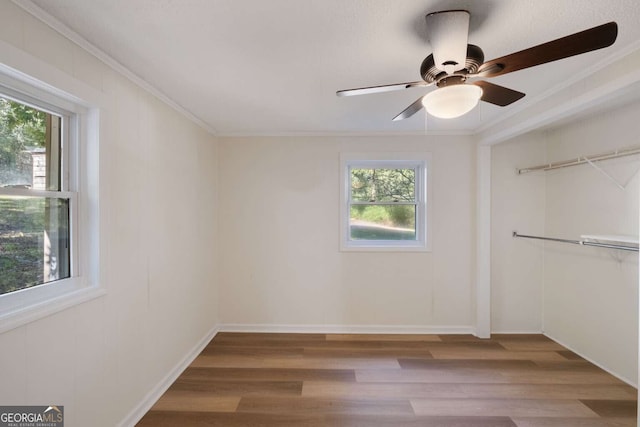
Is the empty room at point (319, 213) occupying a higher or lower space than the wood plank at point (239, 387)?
higher

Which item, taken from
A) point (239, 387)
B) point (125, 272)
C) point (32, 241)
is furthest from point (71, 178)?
point (239, 387)

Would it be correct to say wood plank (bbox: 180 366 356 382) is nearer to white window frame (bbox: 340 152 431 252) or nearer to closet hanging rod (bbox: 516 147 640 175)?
white window frame (bbox: 340 152 431 252)

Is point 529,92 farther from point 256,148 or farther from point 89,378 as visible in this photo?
point 89,378

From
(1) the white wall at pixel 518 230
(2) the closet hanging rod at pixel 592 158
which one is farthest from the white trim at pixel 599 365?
(2) the closet hanging rod at pixel 592 158

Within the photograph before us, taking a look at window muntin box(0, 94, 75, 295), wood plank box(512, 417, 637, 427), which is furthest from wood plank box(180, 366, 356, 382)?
window muntin box(0, 94, 75, 295)

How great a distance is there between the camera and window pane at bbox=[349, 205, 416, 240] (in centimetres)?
357

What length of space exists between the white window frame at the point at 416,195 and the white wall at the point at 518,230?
2.42 ft

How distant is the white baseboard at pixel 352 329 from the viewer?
3.40 meters

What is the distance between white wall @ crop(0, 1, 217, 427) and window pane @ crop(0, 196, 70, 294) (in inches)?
7.4

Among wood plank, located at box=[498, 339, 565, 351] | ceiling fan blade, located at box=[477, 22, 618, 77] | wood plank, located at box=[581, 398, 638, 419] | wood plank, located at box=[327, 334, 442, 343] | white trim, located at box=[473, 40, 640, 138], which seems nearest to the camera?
ceiling fan blade, located at box=[477, 22, 618, 77]

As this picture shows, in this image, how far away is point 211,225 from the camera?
3.30 metres

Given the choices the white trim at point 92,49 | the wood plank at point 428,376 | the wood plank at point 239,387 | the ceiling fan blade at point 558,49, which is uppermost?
the white trim at point 92,49

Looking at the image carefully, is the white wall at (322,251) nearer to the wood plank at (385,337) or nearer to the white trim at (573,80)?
the wood plank at (385,337)

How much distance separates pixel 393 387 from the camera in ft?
7.73
